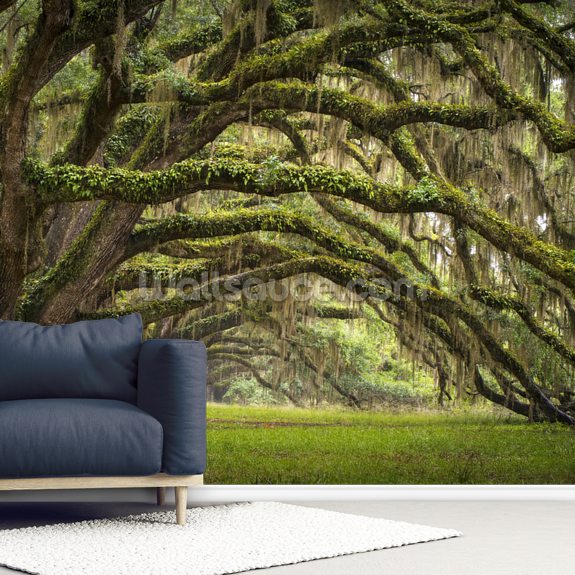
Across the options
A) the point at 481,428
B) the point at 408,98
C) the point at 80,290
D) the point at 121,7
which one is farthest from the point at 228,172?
the point at 481,428

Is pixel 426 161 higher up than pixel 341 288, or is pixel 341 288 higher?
pixel 426 161

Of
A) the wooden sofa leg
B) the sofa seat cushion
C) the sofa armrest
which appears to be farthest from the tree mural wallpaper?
the sofa seat cushion

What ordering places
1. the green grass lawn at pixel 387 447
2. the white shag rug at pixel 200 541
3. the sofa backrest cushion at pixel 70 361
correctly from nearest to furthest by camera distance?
the white shag rug at pixel 200 541
the sofa backrest cushion at pixel 70 361
the green grass lawn at pixel 387 447

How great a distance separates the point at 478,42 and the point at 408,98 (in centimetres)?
57

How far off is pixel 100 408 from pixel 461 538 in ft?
4.07

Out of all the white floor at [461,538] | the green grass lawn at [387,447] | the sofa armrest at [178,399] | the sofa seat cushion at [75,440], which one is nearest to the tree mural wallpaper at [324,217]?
the green grass lawn at [387,447]

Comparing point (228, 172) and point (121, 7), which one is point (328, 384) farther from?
point (121, 7)

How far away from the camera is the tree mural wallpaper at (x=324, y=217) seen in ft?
16.0

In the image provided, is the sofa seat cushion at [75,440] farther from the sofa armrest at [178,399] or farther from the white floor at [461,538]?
the white floor at [461,538]

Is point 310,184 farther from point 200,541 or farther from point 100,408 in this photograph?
point 200,541

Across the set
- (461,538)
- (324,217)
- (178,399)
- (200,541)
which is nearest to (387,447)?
(324,217)

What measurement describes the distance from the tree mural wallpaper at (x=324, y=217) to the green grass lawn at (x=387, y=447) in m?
0.01

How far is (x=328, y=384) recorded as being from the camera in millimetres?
5406

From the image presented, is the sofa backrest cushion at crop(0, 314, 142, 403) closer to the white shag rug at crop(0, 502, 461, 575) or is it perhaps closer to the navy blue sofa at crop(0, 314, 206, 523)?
the navy blue sofa at crop(0, 314, 206, 523)
